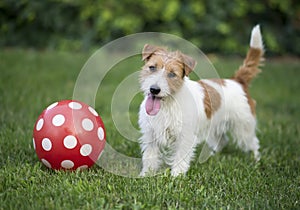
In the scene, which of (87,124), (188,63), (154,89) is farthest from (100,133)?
(188,63)

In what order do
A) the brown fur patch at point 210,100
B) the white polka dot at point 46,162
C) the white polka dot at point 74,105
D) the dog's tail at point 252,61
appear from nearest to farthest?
the white polka dot at point 46,162 → the white polka dot at point 74,105 → the brown fur patch at point 210,100 → the dog's tail at point 252,61

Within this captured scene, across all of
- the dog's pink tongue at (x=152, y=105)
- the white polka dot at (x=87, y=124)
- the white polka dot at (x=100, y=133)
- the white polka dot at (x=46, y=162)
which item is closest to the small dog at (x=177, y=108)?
the dog's pink tongue at (x=152, y=105)

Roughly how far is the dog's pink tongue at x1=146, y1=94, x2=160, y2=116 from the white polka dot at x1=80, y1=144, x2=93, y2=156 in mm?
673

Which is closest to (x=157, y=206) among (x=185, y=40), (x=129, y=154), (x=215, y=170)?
(x=215, y=170)

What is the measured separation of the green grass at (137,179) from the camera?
3.36 meters

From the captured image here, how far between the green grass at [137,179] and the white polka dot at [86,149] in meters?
0.19

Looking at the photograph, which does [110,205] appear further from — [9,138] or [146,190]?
[9,138]

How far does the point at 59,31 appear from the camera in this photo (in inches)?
464

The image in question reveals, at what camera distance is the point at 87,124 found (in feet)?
12.9

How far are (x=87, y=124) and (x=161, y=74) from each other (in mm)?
879

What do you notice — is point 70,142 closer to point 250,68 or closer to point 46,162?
point 46,162

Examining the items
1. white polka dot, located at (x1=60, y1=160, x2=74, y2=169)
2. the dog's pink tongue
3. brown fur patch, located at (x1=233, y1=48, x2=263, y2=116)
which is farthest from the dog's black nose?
brown fur patch, located at (x1=233, y1=48, x2=263, y2=116)

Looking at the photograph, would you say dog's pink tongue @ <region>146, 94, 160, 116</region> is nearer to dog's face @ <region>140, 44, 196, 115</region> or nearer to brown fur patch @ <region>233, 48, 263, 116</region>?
dog's face @ <region>140, 44, 196, 115</region>

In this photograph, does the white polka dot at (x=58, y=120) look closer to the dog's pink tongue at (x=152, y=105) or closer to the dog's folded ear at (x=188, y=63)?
the dog's pink tongue at (x=152, y=105)
